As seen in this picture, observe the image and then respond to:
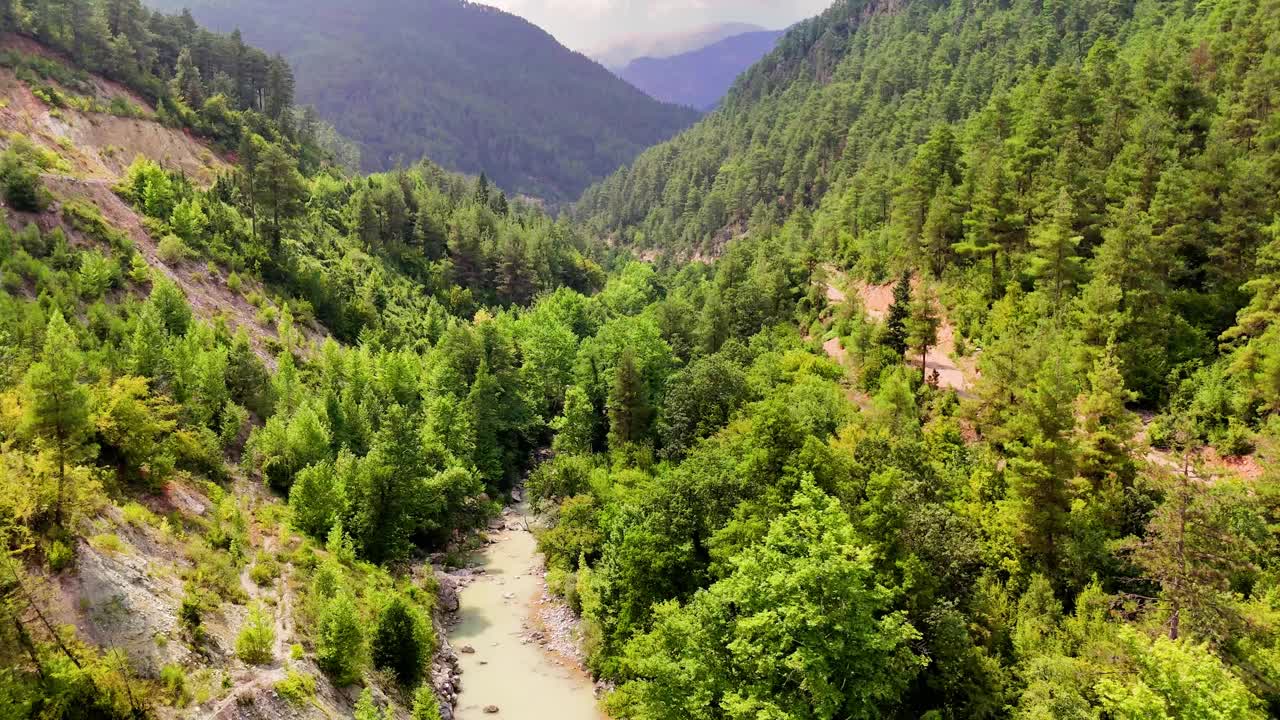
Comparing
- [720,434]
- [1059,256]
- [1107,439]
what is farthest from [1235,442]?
[720,434]

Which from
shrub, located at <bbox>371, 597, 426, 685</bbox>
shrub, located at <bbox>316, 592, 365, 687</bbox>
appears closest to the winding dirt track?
shrub, located at <bbox>371, 597, 426, 685</bbox>

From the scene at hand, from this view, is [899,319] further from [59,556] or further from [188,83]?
[188,83]

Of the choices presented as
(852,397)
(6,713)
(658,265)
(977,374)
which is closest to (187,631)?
(6,713)

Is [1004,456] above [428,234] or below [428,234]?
above

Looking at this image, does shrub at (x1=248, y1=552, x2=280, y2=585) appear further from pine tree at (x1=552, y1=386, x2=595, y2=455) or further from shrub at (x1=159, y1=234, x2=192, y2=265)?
shrub at (x1=159, y1=234, x2=192, y2=265)

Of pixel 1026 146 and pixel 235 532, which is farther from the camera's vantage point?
pixel 1026 146

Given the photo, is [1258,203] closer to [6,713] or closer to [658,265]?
[6,713]
